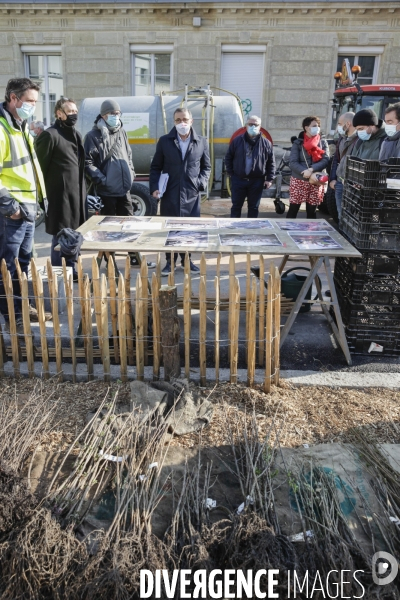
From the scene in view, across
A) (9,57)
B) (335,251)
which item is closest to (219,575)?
(335,251)

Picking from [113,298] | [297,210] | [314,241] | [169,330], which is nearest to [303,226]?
[314,241]

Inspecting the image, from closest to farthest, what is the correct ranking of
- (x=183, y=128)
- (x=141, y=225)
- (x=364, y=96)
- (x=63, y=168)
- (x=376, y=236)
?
(x=376, y=236) < (x=141, y=225) < (x=63, y=168) < (x=183, y=128) < (x=364, y=96)

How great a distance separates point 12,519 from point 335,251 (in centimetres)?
306

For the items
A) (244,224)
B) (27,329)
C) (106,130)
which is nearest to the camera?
(27,329)

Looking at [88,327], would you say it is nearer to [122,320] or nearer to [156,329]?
[122,320]

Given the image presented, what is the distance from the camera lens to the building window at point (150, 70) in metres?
19.8

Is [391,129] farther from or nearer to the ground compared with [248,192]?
farther from the ground

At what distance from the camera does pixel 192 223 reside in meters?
5.64

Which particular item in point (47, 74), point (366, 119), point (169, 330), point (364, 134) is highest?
point (47, 74)

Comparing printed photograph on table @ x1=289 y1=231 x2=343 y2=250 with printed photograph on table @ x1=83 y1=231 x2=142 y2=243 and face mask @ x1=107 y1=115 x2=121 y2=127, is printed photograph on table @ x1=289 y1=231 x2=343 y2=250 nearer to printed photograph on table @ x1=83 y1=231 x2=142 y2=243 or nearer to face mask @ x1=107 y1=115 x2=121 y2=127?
printed photograph on table @ x1=83 y1=231 x2=142 y2=243

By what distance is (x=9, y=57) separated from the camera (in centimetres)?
2030

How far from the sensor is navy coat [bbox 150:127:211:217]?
6.68 metres

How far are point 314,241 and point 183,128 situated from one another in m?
2.62

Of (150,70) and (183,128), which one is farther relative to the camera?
(150,70)
